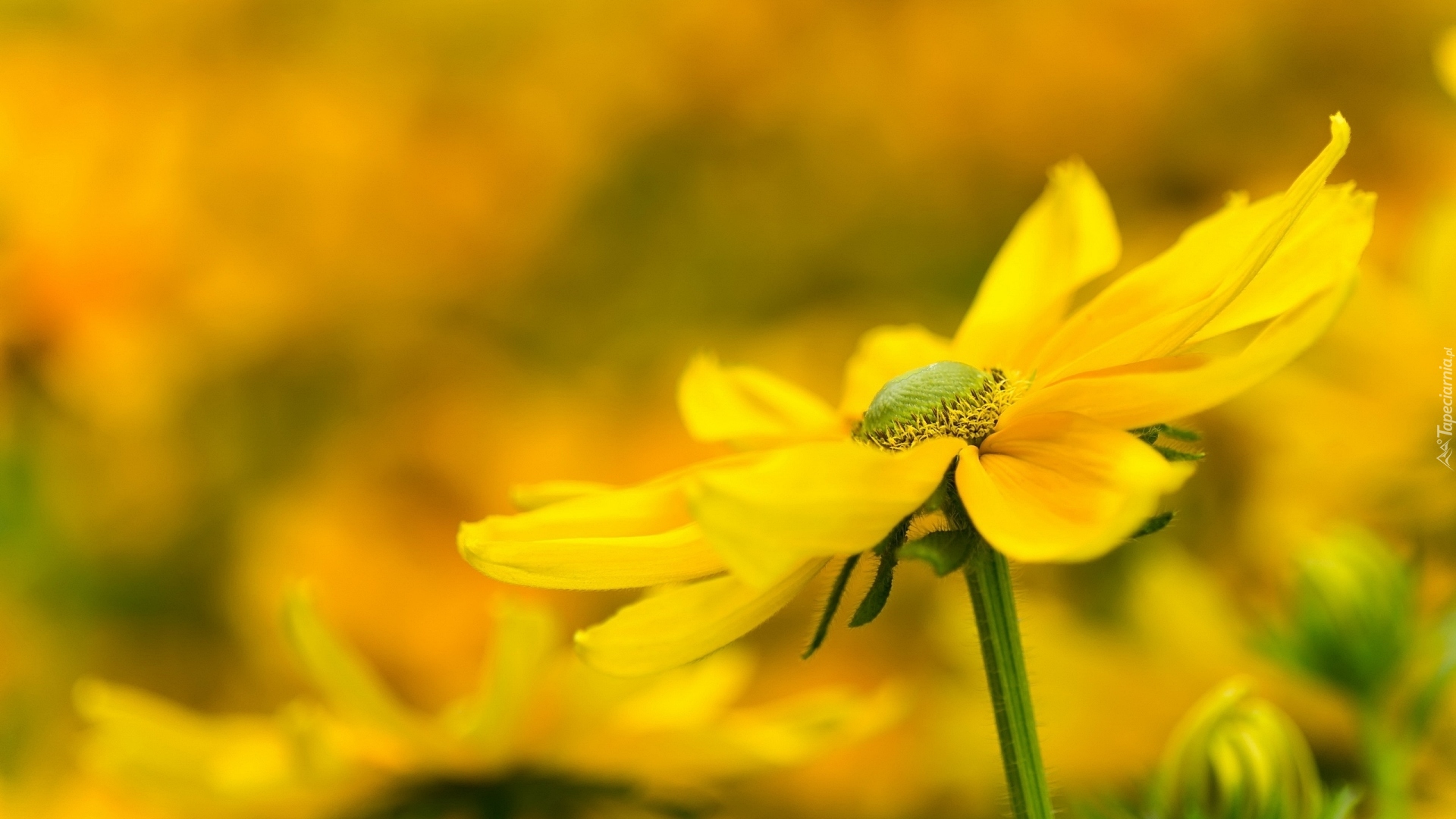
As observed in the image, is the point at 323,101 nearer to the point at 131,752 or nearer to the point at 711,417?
the point at 131,752

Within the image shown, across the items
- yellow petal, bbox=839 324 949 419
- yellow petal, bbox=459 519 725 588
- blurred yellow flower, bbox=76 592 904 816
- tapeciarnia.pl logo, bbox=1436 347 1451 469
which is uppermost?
tapeciarnia.pl logo, bbox=1436 347 1451 469

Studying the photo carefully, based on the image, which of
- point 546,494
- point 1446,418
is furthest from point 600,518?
point 1446,418

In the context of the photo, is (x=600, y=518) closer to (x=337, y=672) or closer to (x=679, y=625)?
(x=679, y=625)

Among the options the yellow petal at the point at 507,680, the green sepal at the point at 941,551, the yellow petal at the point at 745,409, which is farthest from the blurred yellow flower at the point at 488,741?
the green sepal at the point at 941,551

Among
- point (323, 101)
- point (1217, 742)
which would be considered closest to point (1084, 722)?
point (1217, 742)

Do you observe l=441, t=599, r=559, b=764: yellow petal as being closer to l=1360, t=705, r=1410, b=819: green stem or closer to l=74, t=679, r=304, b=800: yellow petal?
l=74, t=679, r=304, b=800: yellow petal

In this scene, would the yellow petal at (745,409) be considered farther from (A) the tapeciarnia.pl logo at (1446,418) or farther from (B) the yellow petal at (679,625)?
(A) the tapeciarnia.pl logo at (1446,418)

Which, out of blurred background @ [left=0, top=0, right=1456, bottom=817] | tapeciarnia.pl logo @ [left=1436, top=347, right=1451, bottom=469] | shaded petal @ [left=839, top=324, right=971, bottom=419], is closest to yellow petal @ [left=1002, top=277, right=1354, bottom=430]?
shaded petal @ [left=839, top=324, right=971, bottom=419]
